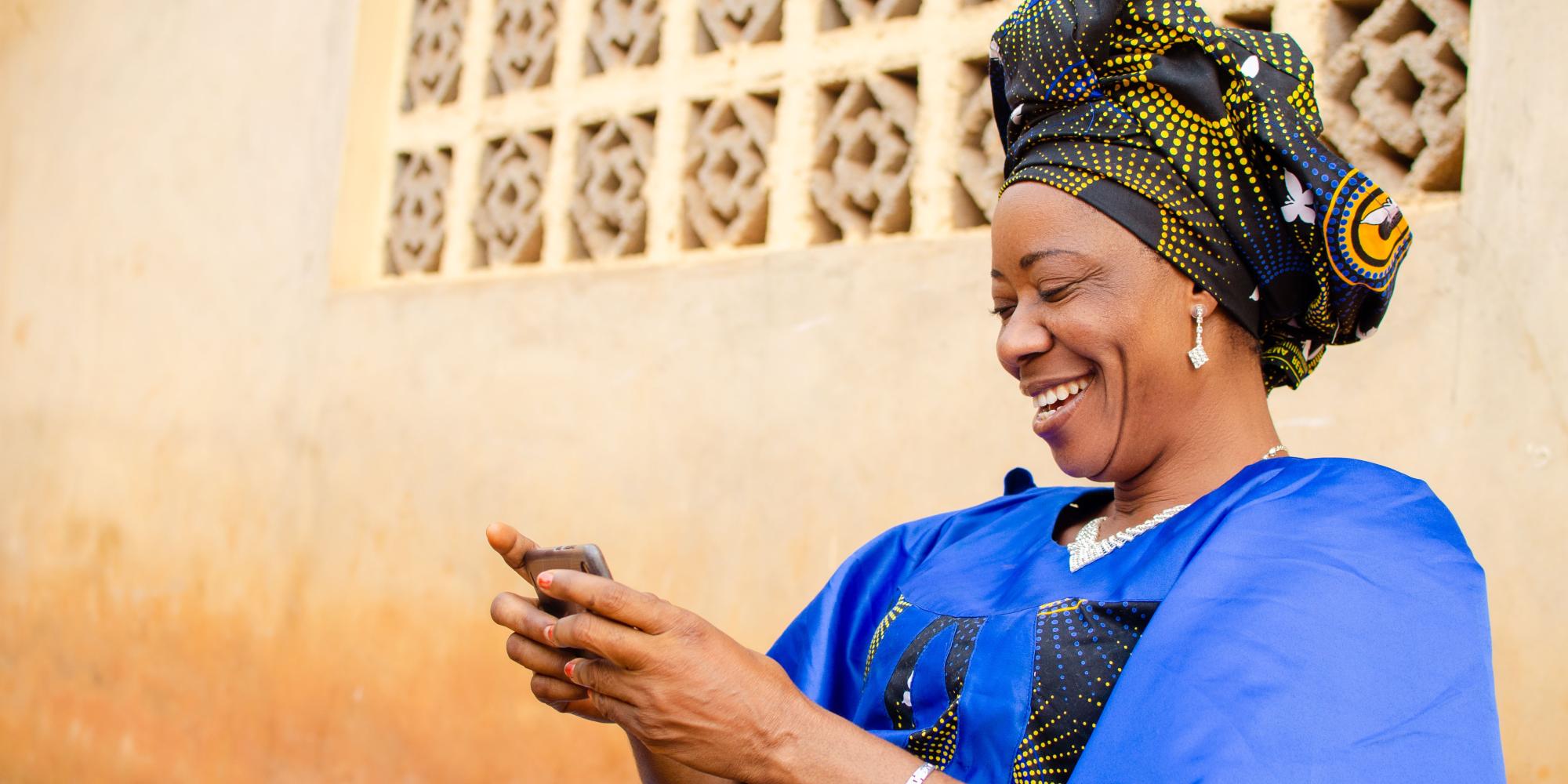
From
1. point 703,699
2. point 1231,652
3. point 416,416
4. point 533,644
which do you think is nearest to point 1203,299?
point 1231,652

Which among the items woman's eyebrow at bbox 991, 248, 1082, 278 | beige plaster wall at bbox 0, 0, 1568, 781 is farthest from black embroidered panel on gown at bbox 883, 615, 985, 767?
beige plaster wall at bbox 0, 0, 1568, 781

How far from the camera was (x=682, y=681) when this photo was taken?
4.84 ft

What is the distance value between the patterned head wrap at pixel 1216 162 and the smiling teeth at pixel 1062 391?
0.60 feet

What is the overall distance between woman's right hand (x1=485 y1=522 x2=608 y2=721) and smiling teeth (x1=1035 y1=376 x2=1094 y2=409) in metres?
0.66

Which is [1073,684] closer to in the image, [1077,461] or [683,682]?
[1077,461]

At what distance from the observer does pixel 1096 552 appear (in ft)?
5.52

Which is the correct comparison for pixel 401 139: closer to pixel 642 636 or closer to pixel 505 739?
pixel 505 739

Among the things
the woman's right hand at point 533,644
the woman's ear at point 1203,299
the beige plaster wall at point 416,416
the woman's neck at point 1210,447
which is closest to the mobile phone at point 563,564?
the woman's right hand at point 533,644

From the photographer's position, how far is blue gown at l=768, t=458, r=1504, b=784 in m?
1.30

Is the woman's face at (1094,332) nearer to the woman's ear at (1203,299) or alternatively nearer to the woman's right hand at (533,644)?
the woman's ear at (1203,299)

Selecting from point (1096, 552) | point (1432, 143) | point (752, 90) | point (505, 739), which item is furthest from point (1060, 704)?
point (505, 739)

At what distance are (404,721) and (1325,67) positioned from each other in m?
3.37

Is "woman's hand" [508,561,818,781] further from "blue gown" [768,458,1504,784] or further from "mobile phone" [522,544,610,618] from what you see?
"blue gown" [768,458,1504,784]

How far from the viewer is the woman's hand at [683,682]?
147cm
